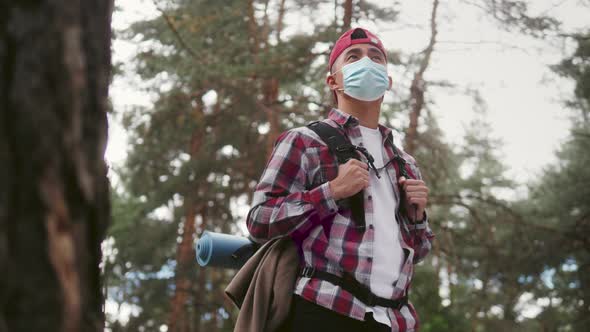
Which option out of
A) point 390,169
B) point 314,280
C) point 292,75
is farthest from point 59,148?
point 292,75

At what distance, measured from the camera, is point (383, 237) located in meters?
2.69

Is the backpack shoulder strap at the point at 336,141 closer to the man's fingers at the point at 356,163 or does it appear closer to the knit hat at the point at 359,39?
the man's fingers at the point at 356,163

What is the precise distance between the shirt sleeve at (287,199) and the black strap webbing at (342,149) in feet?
0.33

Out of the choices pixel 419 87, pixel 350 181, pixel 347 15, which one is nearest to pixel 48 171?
pixel 350 181

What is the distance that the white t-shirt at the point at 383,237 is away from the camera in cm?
258

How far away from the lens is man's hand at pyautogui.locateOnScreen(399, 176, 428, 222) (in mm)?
2795

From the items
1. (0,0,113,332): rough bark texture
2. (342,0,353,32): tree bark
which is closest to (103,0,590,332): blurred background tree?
(342,0,353,32): tree bark

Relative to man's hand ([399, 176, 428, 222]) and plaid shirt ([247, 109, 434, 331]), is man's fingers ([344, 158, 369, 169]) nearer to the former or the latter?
plaid shirt ([247, 109, 434, 331])

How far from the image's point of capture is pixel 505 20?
10.4 meters

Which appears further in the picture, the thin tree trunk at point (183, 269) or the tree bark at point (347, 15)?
the thin tree trunk at point (183, 269)

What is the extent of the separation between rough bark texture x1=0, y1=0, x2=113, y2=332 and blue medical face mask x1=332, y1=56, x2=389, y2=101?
223cm

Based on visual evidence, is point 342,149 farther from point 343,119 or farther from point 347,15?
point 347,15

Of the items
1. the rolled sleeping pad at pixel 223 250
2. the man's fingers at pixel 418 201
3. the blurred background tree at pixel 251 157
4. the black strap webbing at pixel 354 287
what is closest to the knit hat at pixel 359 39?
the man's fingers at pixel 418 201

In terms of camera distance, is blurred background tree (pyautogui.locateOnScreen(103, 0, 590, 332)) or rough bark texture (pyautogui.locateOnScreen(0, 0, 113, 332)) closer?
rough bark texture (pyautogui.locateOnScreen(0, 0, 113, 332))
